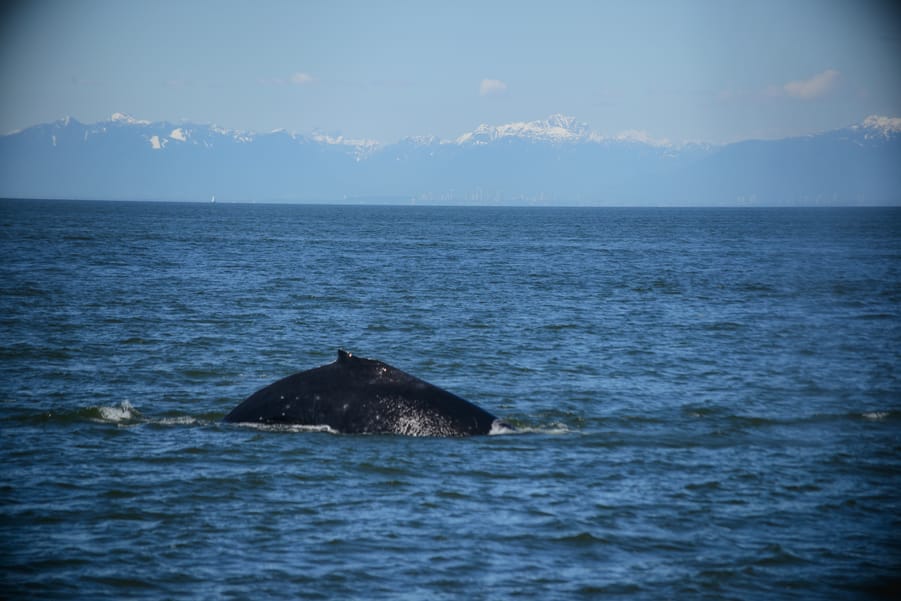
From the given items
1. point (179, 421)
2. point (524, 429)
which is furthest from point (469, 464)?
point (179, 421)

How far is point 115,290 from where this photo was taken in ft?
138

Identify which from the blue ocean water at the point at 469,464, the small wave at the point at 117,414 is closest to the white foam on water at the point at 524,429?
the blue ocean water at the point at 469,464

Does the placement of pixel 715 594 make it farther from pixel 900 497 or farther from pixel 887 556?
pixel 900 497

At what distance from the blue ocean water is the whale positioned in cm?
30

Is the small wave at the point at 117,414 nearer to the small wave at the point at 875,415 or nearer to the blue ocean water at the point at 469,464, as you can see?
the blue ocean water at the point at 469,464

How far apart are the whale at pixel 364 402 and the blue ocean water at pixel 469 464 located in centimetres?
30

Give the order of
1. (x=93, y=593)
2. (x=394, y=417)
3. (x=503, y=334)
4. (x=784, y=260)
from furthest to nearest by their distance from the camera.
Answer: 1. (x=784, y=260)
2. (x=503, y=334)
3. (x=394, y=417)
4. (x=93, y=593)

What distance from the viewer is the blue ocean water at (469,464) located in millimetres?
9938

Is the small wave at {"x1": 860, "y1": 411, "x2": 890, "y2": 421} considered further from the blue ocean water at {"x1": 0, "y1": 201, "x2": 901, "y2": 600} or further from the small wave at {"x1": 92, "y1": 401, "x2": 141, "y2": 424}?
the small wave at {"x1": 92, "y1": 401, "x2": 141, "y2": 424}

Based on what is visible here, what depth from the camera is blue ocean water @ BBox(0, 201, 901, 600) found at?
994 cm

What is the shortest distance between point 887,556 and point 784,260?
222ft

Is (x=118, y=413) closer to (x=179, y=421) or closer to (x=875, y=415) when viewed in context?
(x=179, y=421)

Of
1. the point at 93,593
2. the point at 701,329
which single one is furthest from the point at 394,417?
the point at 701,329

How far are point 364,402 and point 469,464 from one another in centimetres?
190
